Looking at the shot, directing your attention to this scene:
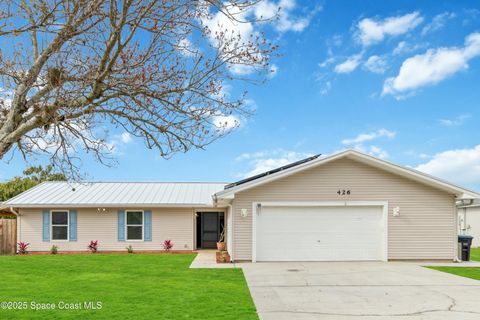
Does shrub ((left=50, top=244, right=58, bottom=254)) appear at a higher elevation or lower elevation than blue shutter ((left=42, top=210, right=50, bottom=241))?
lower

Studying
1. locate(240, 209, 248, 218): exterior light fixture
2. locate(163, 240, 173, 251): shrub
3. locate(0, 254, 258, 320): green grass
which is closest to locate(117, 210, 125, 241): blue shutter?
locate(163, 240, 173, 251): shrub

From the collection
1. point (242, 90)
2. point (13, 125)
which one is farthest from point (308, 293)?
point (13, 125)

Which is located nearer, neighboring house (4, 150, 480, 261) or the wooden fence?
neighboring house (4, 150, 480, 261)

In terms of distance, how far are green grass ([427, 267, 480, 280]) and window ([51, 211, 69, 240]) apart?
16.4m

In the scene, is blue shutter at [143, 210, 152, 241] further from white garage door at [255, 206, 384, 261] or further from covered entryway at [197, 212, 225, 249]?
white garage door at [255, 206, 384, 261]

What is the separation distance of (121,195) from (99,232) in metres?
2.19

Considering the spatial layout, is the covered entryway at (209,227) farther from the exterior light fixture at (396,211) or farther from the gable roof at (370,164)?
the exterior light fixture at (396,211)

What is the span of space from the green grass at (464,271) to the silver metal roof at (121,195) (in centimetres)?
1031

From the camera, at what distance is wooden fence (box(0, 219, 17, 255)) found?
20.9 metres

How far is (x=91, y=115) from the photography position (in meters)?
6.77

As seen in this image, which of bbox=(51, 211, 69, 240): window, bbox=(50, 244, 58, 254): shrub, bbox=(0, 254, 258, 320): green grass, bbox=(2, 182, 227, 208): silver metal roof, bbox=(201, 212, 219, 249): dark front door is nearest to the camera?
bbox=(0, 254, 258, 320): green grass

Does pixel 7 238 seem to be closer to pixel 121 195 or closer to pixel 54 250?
pixel 54 250

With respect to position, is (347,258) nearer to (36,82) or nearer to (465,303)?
(465,303)

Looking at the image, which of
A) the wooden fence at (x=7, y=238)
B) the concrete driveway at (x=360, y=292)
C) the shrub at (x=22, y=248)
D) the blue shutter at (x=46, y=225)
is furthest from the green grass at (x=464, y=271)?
the wooden fence at (x=7, y=238)
